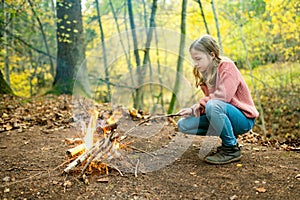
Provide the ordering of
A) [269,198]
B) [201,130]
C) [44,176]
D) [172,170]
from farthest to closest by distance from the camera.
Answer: [201,130]
[172,170]
[44,176]
[269,198]

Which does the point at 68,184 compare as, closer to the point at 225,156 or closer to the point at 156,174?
the point at 156,174

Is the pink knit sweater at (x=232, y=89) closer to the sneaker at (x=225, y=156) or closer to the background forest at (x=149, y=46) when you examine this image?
the sneaker at (x=225, y=156)

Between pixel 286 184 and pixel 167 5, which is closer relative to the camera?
pixel 286 184

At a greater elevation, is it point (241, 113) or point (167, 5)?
point (167, 5)

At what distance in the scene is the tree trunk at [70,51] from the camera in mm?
6871

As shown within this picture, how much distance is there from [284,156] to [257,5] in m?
Answer: 8.76

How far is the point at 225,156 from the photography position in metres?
2.61

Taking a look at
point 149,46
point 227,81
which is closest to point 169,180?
point 227,81

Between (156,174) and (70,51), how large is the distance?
5.28m

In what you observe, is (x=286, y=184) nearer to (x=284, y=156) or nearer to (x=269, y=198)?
(x=269, y=198)

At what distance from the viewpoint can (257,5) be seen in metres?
10.3

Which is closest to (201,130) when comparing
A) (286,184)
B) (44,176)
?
(286,184)

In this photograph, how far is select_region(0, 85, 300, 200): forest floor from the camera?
6.96 feet

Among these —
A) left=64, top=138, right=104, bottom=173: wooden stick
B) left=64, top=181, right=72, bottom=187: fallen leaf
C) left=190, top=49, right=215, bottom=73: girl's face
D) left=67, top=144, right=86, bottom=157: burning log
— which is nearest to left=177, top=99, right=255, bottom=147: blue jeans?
left=190, top=49, right=215, bottom=73: girl's face
